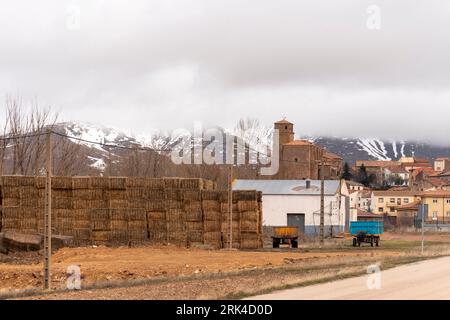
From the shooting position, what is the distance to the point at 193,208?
42906 millimetres

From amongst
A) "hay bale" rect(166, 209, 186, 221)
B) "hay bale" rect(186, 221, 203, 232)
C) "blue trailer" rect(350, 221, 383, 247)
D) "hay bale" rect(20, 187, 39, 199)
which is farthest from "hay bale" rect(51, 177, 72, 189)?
"blue trailer" rect(350, 221, 383, 247)

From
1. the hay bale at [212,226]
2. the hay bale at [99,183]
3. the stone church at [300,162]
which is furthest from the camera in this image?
the stone church at [300,162]

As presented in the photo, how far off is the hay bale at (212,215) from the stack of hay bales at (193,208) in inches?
8.9

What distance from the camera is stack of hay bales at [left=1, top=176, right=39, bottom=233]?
4166 cm

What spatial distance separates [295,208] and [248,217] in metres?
36.4

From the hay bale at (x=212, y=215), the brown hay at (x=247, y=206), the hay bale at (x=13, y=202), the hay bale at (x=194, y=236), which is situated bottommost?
the hay bale at (x=194, y=236)

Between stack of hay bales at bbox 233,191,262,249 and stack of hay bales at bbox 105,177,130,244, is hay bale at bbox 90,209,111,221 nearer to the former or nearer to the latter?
stack of hay bales at bbox 105,177,130,244

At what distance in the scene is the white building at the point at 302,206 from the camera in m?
78.9

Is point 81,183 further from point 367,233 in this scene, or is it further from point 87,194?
point 367,233

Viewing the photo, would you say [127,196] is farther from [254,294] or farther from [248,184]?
[248,184]

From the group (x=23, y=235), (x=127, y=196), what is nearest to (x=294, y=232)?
(x=127, y=196)

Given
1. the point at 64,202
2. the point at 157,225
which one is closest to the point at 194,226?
the point at 157,225

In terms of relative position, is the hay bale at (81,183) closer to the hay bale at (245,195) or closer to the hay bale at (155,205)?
the hay bale at (155,205)

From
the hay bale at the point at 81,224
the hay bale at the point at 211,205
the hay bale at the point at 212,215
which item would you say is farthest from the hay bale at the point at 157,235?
the hay bale at the point at 81,224
